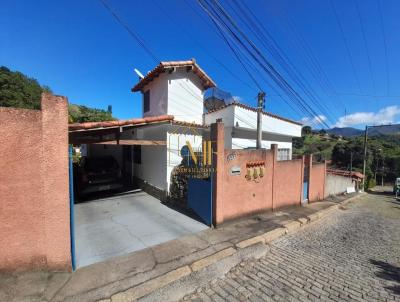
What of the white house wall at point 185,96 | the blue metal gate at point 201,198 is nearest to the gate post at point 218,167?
the blue metal gate at point 201,198

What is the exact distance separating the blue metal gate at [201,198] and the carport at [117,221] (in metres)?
0.32

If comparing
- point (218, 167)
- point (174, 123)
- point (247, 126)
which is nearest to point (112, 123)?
point (174, 123)

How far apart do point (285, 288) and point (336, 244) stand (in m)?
3.70

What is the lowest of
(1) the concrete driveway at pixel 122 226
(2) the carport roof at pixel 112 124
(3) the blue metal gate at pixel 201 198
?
(1) the concrete driveway at pixel 122 226

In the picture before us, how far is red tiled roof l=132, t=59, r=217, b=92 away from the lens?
33.6ft

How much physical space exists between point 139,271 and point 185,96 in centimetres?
894

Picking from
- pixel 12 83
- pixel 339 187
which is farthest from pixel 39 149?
pixel 12 83

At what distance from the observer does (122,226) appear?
6125 mm

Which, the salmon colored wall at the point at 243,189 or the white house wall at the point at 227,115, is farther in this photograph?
the white house wall at the point at 227,115

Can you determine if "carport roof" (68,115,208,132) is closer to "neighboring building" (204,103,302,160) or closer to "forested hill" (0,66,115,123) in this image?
"neighboring building" (204,103,302,160)

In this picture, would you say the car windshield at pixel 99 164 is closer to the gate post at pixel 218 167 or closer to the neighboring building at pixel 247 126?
the gate post at pixel 218 167

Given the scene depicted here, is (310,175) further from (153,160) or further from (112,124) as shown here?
(112,124)

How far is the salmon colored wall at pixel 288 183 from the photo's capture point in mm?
9008

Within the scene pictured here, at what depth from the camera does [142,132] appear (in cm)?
1073
